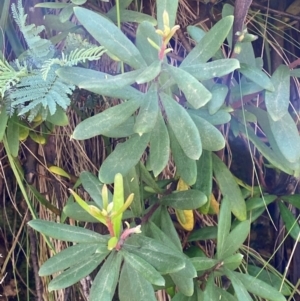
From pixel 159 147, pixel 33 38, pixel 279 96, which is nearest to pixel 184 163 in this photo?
pixel 159 147

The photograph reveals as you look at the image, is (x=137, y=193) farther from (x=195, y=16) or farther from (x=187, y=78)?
(x=195, y=16)

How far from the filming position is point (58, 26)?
777 millimetres

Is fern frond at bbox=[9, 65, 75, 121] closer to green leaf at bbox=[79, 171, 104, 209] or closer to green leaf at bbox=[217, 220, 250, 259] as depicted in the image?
green leaf at bbox=[79, 171, 104, 209]

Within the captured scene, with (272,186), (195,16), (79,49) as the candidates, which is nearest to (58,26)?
(79,49)

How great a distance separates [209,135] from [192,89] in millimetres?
97

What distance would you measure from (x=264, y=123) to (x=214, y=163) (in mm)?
100

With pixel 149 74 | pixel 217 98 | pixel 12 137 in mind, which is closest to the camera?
pixel 149 74

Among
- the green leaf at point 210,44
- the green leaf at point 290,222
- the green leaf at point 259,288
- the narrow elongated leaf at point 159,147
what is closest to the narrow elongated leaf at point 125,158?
the narrow elongated leaf at point 159,147

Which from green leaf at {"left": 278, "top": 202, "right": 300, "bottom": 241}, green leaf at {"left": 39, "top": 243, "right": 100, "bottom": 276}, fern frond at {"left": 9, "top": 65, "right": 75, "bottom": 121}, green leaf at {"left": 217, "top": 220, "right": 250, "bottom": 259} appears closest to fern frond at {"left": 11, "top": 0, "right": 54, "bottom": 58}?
fern frond at {"left": 9, "top": 65, "right": 75, "bottom": 121}

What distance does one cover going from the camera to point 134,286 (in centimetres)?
62

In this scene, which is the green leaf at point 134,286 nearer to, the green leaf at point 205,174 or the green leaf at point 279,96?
the green leaf at point 205,174

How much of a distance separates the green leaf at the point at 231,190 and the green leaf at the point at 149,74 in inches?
10.2

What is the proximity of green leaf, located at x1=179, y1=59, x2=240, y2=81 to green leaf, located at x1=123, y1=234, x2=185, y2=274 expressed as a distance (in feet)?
0.74

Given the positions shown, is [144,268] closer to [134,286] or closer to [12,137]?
[134,286]
